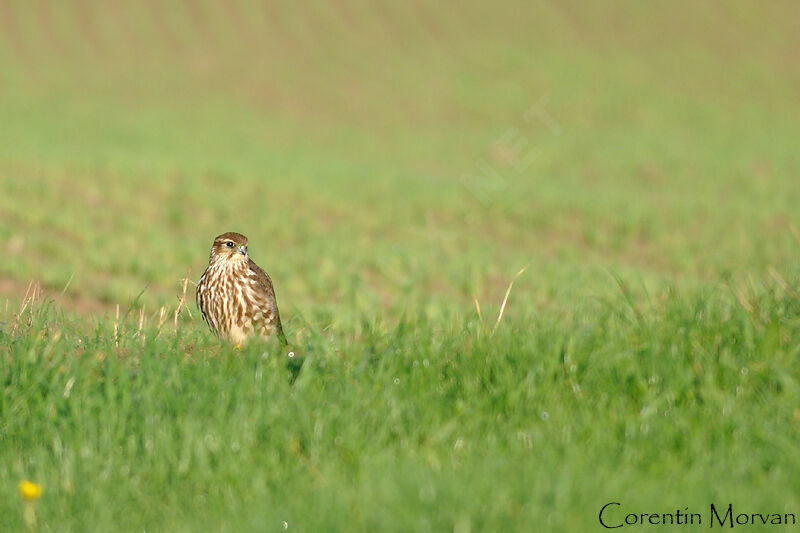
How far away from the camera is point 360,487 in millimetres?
4422

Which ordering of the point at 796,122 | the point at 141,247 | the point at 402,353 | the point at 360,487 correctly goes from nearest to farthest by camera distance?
the point at 360,487
the point at 402,353
the point at 141,247
the point at 796,122

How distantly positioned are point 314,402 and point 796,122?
1495 inches

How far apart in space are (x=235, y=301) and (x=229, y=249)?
1.41 ft

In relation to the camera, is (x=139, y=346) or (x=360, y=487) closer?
(x=360, y=487)

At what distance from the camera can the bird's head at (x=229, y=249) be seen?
7.28 meters

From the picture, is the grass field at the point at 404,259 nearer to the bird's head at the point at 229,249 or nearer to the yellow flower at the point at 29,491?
the yellow flower at the point at 29,491

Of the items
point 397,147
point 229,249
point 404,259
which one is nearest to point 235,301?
point 229,249

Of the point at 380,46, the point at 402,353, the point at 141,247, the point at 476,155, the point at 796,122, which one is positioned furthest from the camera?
the point at 380,46

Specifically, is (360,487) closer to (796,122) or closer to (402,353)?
(402,353)

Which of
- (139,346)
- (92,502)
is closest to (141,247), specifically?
(139,346)

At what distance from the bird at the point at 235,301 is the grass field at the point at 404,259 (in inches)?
10.3

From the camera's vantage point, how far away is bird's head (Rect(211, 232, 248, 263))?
23.9 feet

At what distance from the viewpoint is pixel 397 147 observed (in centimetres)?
3662

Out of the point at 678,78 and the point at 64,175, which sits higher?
the point at 64,175
